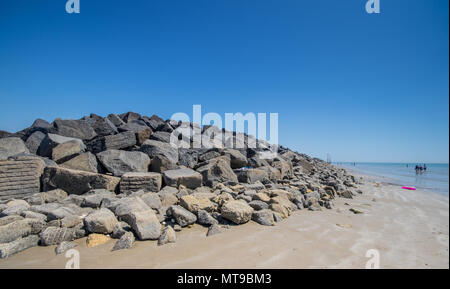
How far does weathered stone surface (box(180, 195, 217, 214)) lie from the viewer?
3.55 m

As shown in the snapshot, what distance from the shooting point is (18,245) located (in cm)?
249

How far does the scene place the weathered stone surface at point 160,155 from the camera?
5777 millimetres

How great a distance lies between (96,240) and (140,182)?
217 cm

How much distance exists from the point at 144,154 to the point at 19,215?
3.12 metres

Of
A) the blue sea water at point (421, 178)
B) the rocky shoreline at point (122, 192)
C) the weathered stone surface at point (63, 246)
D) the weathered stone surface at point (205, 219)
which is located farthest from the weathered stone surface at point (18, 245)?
the blue sea water at point (421, 178)

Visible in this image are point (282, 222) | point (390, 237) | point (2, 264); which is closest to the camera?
point (2, 264)

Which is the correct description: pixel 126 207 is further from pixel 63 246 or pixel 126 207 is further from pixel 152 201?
pixel 63 246

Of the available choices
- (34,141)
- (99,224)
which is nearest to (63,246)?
(99,224)

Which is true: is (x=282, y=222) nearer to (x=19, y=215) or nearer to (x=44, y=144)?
(x=19, y=215)

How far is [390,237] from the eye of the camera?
333 cm

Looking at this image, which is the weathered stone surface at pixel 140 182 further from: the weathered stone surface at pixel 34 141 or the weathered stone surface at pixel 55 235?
the weathered stone surface at pixel 34 141

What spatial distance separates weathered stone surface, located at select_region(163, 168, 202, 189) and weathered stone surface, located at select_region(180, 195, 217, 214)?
4.72ft

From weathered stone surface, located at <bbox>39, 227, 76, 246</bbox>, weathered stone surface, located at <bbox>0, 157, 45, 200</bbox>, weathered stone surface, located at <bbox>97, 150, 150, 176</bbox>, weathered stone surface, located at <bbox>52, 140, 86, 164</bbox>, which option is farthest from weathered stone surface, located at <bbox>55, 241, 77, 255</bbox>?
weathered stone surface, located at <bbox>52, 140, 86, 164</bbox>
